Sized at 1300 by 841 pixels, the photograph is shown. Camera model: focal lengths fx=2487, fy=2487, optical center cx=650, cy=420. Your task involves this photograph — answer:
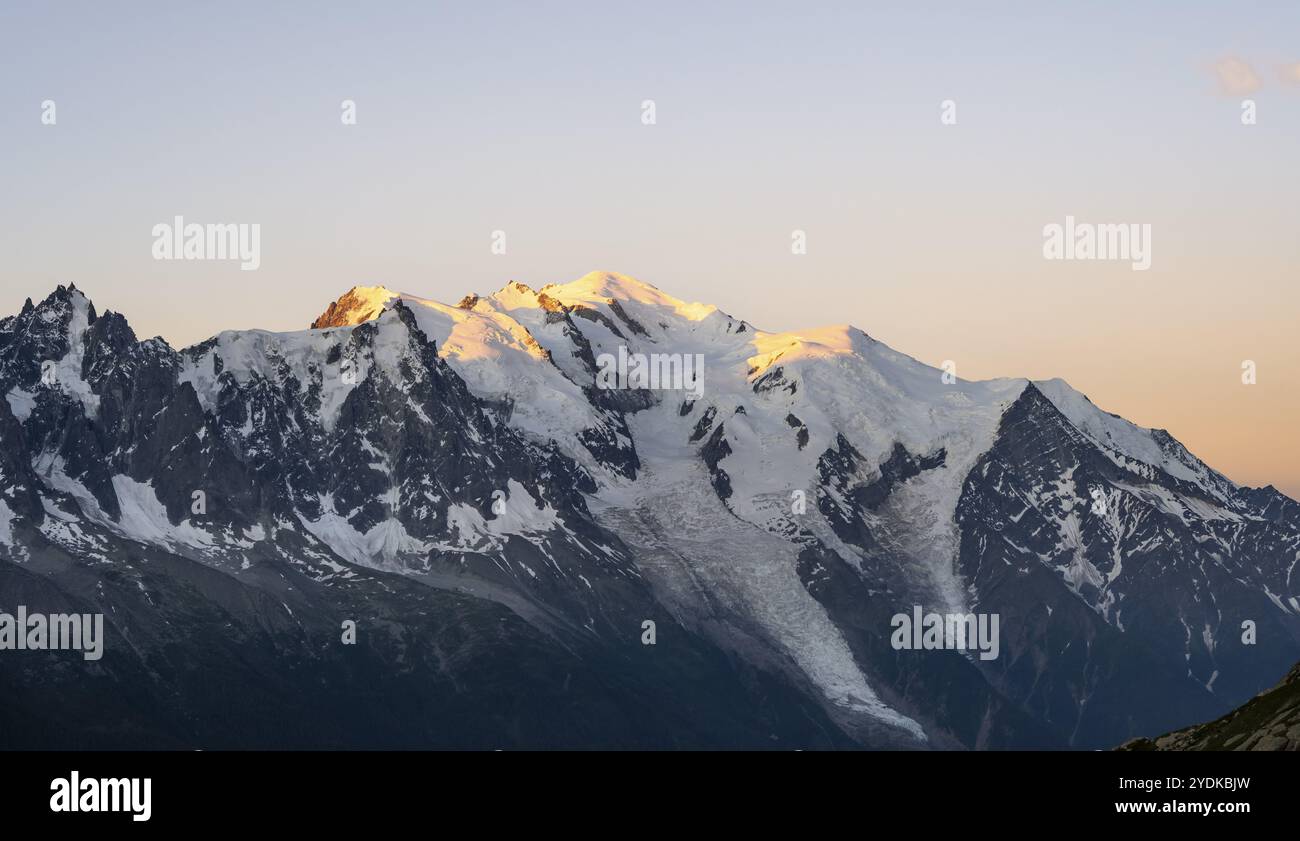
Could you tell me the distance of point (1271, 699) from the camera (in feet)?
639
